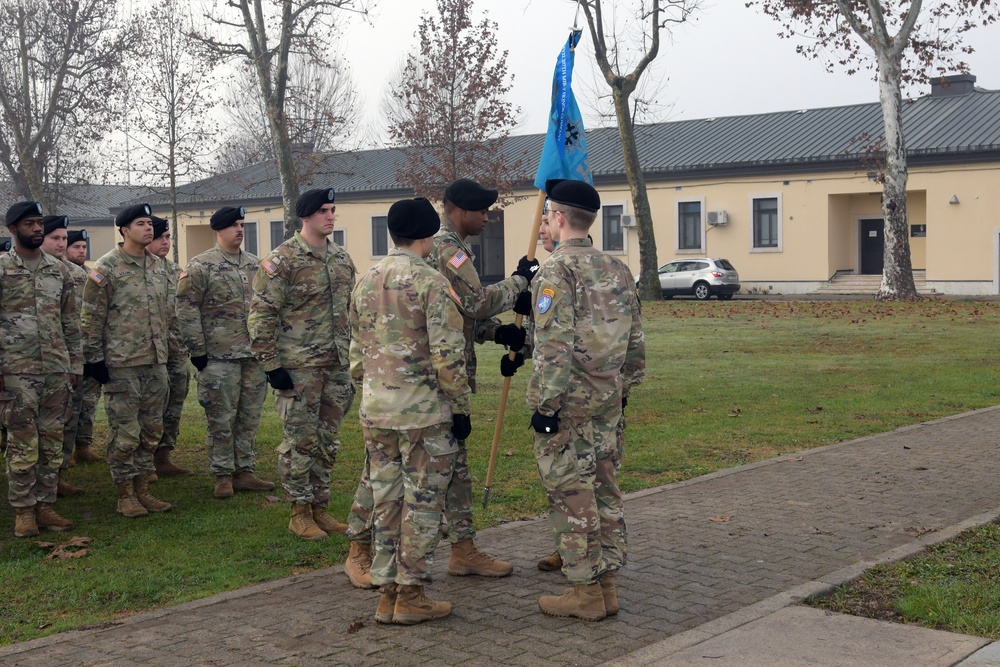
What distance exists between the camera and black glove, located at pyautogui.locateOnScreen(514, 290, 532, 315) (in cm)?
618

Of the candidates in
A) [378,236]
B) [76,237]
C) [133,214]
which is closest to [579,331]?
[133,214]

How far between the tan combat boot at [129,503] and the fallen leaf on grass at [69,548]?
65cm

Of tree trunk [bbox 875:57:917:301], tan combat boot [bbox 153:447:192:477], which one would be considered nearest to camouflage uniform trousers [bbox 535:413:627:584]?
tan combat boot [bbox 153:447:192:477]

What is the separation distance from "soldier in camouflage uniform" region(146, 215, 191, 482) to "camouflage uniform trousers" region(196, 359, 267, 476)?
2.71 feet

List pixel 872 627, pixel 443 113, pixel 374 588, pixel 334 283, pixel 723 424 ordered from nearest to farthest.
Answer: pixel 872 627
pixel 374 588
pixel 334 283
pixel 723 424
pixel 443 113

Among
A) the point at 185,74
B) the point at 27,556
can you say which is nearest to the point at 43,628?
the point at 27,556

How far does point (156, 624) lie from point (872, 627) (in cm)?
353

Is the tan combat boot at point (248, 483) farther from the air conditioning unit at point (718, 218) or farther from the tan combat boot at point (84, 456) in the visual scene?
the air conditioning unit at point (718, 218)

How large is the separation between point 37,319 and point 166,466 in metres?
2.25

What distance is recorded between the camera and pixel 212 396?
8.60m

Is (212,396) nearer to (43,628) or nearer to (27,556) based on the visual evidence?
(27,556)

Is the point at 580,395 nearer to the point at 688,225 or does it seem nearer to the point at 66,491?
the point at 66,491

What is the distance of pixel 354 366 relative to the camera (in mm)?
6074

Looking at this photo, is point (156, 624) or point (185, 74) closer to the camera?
point (156, 624)
